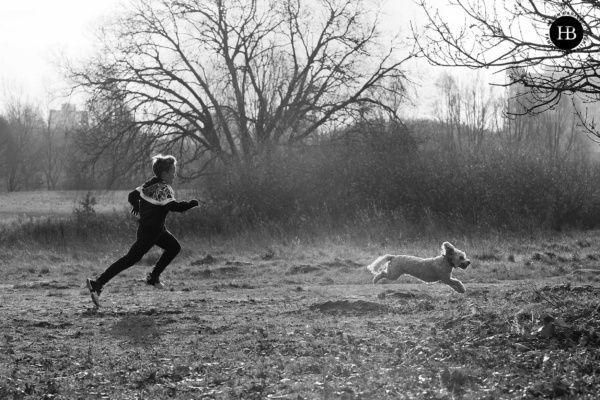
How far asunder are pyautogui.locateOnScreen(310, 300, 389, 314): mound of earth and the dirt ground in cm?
2

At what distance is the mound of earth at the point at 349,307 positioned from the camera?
9.13 meters

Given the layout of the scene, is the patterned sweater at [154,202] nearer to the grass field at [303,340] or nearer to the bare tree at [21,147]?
the grass field at [303,340]

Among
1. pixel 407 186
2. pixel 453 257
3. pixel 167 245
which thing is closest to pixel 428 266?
pixel 453 257

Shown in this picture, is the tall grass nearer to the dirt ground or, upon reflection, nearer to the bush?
the bush

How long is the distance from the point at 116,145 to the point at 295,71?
916cm

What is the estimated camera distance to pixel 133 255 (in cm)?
973

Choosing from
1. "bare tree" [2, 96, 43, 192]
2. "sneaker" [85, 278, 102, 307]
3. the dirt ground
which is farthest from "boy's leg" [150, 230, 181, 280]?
"bare tree" [2, 96, 43, 192]

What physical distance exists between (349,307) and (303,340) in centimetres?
207

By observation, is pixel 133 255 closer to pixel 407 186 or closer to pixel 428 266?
pixel 428 266

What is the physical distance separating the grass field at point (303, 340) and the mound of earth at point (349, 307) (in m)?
0.03

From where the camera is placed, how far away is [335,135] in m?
32.8

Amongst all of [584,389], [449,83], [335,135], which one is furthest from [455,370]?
[449,83]

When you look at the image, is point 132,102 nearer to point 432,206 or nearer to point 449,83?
point 432,206

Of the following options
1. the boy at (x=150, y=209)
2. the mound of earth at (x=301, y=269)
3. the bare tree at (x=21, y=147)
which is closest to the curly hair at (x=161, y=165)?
the boy at (x=150, y=209)
